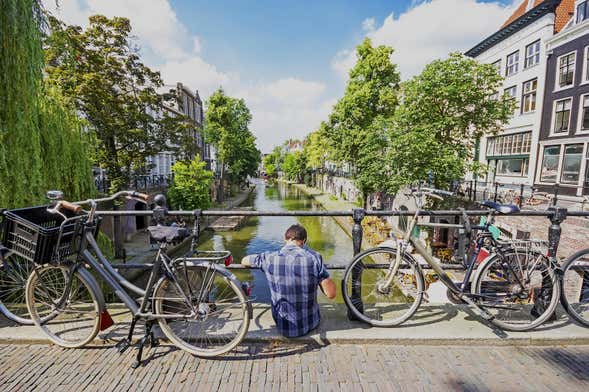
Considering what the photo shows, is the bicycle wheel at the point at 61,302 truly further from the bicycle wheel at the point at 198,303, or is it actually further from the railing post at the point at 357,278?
the railing post at the point at 357,278

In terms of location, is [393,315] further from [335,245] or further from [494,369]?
[335,245]

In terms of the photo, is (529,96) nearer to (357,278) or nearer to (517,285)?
(517,285)

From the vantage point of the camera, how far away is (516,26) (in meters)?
18.7

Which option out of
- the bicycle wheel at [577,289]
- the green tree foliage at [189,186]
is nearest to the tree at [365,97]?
the green tree foliage at [189,186]

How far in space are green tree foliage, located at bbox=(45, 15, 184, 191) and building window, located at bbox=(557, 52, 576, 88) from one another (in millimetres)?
21343

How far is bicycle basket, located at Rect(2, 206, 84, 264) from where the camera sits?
87.3 inches

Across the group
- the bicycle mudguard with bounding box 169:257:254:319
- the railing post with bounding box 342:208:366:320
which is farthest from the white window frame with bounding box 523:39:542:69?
the bicycle mudguard with bounding box 169:257:254:319

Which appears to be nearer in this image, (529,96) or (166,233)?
(166,233)

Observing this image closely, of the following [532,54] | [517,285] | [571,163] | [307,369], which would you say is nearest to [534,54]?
[532,54]

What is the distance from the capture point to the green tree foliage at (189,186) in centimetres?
1998

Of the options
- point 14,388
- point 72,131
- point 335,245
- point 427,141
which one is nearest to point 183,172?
point 335,245

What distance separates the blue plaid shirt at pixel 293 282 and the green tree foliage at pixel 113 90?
12120 mm

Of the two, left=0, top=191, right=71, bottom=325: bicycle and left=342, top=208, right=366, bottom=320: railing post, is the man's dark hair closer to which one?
left=342, top=208, right=366, bottom=320: railing post

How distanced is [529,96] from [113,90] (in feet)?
77.2
